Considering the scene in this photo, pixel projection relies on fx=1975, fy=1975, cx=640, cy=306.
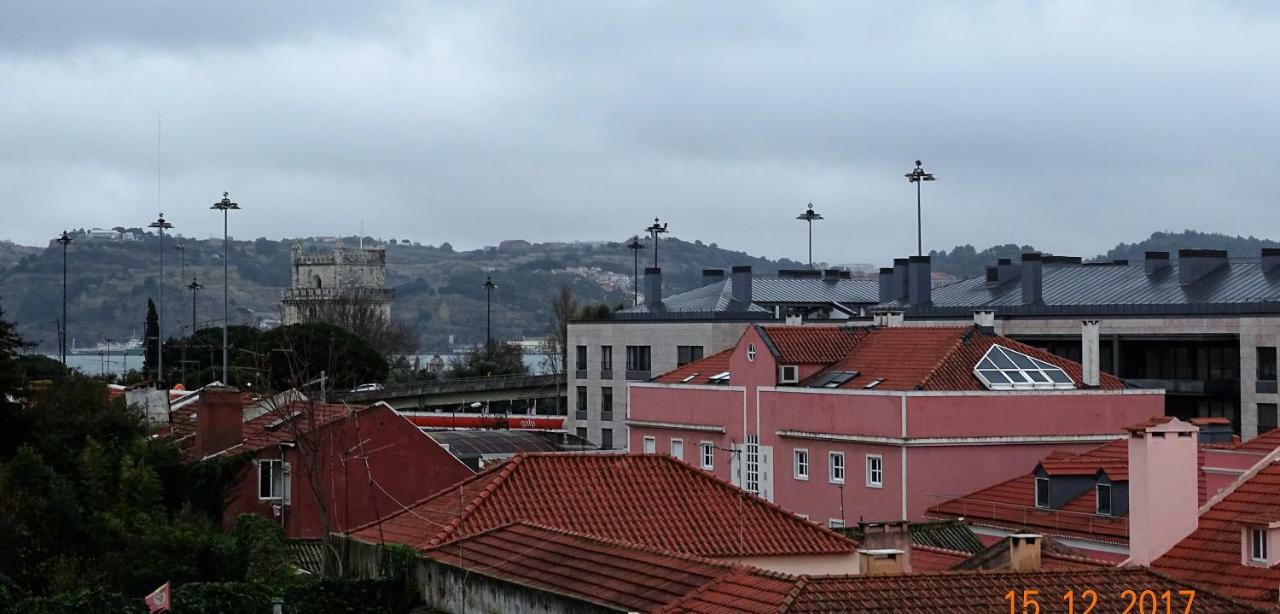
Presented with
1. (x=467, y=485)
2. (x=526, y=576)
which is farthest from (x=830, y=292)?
(x=526, y=576)

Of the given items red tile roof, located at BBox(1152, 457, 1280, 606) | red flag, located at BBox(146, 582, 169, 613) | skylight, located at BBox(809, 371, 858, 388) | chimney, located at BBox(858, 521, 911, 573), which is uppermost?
skylight, located at BBox(809, 371, 858, 388)

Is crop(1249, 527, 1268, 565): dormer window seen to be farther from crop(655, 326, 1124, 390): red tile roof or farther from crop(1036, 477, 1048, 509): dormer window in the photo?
crop(655, 326, 1124, 390): red tile roof

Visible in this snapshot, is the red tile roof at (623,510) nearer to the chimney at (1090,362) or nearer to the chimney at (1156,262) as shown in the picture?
the chimney at (1090,362)

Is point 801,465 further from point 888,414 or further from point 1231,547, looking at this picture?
point 1231,547

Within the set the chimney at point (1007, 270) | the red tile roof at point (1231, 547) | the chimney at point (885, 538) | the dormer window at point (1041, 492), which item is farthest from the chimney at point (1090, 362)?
the chimney at point (1007, 270)

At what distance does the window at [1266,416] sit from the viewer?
234ft

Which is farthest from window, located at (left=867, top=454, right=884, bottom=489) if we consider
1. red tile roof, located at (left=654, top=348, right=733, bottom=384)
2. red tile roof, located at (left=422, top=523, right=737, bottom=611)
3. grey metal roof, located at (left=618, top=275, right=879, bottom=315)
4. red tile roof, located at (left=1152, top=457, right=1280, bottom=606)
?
grey metal roof, located at (left=618, top=275, right=879, bottom=315)

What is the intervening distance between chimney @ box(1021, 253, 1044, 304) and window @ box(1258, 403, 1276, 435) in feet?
52.8

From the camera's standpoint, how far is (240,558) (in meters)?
38.6

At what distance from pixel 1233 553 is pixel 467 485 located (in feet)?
39.0

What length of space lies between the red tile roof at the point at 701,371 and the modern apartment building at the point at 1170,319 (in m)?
6.63

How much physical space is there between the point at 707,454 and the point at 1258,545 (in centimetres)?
3764

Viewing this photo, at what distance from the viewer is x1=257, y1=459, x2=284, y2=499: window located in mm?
47344

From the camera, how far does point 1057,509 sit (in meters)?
43.7
